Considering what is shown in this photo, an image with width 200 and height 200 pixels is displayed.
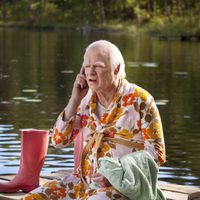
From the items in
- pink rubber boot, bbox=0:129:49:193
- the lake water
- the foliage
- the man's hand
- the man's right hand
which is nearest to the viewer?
the man's hand

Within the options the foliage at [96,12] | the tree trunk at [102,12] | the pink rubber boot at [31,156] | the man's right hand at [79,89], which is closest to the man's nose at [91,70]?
the man's right hand at [79,89]

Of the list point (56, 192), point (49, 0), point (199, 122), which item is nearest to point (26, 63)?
point (199, 122)

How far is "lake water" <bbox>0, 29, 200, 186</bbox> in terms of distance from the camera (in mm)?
11391

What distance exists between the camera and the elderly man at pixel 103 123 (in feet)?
17.6

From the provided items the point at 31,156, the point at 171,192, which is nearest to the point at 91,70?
the point at 31,156

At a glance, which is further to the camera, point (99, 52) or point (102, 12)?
point (102, 12)

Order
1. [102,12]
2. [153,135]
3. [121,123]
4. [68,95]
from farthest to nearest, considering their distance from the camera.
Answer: [102,12]
[68,95]
[121,123]
[153,135]

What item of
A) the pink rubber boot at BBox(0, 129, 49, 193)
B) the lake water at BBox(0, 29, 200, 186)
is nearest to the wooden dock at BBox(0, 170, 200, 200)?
the pink rubber boot at BBox(0, 129, 49, 193)

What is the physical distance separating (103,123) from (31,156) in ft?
5.01

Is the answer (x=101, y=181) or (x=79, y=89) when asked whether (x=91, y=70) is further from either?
(x=101, y=181)

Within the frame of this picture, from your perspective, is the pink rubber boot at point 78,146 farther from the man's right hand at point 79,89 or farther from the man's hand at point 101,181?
the man's hand at point 101,181

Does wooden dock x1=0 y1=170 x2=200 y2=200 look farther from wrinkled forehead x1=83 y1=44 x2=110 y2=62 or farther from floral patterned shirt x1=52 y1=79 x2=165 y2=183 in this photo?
wrinkled forehead x1=83 y1=44 x2=110 y2=62

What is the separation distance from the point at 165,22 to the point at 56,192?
248 ft

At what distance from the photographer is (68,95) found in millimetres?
20891
